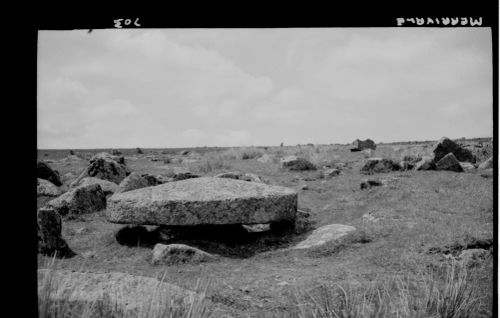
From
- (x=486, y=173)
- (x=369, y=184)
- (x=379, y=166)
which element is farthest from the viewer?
(x=379, y=166)

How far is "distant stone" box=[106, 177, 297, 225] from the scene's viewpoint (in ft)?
22.6

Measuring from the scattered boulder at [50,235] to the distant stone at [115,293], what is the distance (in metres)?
2.86

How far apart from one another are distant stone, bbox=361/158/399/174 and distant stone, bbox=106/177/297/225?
575 centimetres

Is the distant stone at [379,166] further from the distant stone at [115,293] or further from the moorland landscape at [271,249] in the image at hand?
the distant stone at [115,293]

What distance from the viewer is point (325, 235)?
6.64m

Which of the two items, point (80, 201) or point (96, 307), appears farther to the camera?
point (80, 201)

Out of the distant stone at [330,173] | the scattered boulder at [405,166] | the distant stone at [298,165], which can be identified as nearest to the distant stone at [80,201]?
the distant stone at [330,173]

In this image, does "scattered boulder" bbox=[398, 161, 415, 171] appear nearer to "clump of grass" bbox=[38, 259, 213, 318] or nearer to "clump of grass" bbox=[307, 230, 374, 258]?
"clump of grass" bbox=[307, 230, 374, 258]

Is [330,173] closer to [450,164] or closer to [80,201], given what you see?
[450,164]

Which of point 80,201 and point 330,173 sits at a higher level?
point 330,173

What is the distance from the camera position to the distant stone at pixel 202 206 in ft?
22.6

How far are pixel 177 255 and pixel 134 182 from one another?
13.2ft

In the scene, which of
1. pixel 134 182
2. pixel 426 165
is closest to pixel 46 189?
pixel 134 182

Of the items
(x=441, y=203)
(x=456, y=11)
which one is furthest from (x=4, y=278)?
(x=441, y=203)
